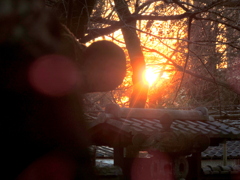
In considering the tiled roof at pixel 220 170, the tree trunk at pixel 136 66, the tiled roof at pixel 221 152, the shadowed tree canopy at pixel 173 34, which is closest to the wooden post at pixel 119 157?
the tiled roof at pixel 220 170

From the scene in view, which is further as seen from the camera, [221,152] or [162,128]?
[221,152]

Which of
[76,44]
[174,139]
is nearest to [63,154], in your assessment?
[76,44]

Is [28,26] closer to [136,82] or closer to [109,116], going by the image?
[109,116]

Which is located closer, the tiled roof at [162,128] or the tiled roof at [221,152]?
the tiled roof at [162,128]

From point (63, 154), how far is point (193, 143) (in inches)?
149

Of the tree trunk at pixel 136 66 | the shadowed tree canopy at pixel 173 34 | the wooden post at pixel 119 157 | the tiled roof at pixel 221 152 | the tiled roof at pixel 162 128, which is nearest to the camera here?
the tiled roof at pixel 162 128

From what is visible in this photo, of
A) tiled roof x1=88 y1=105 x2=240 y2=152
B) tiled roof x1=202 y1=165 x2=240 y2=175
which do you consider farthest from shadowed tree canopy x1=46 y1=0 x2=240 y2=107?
tiled roof x1=202 y1=165 x2=240 y2=175

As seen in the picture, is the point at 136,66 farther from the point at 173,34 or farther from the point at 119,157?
the point at 119,157

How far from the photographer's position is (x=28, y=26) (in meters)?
0.79

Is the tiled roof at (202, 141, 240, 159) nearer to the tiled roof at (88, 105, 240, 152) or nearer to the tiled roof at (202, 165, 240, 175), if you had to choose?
the tiled roof at (202, 165, 240, 175)

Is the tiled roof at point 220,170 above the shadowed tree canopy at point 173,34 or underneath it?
underneath

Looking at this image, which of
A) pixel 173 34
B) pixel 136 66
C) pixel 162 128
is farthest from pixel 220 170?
pixel 173 34

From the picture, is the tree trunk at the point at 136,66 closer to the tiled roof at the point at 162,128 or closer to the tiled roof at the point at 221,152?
the tiled roof at the point at 162,128

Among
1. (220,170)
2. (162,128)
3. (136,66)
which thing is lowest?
(220,170)
